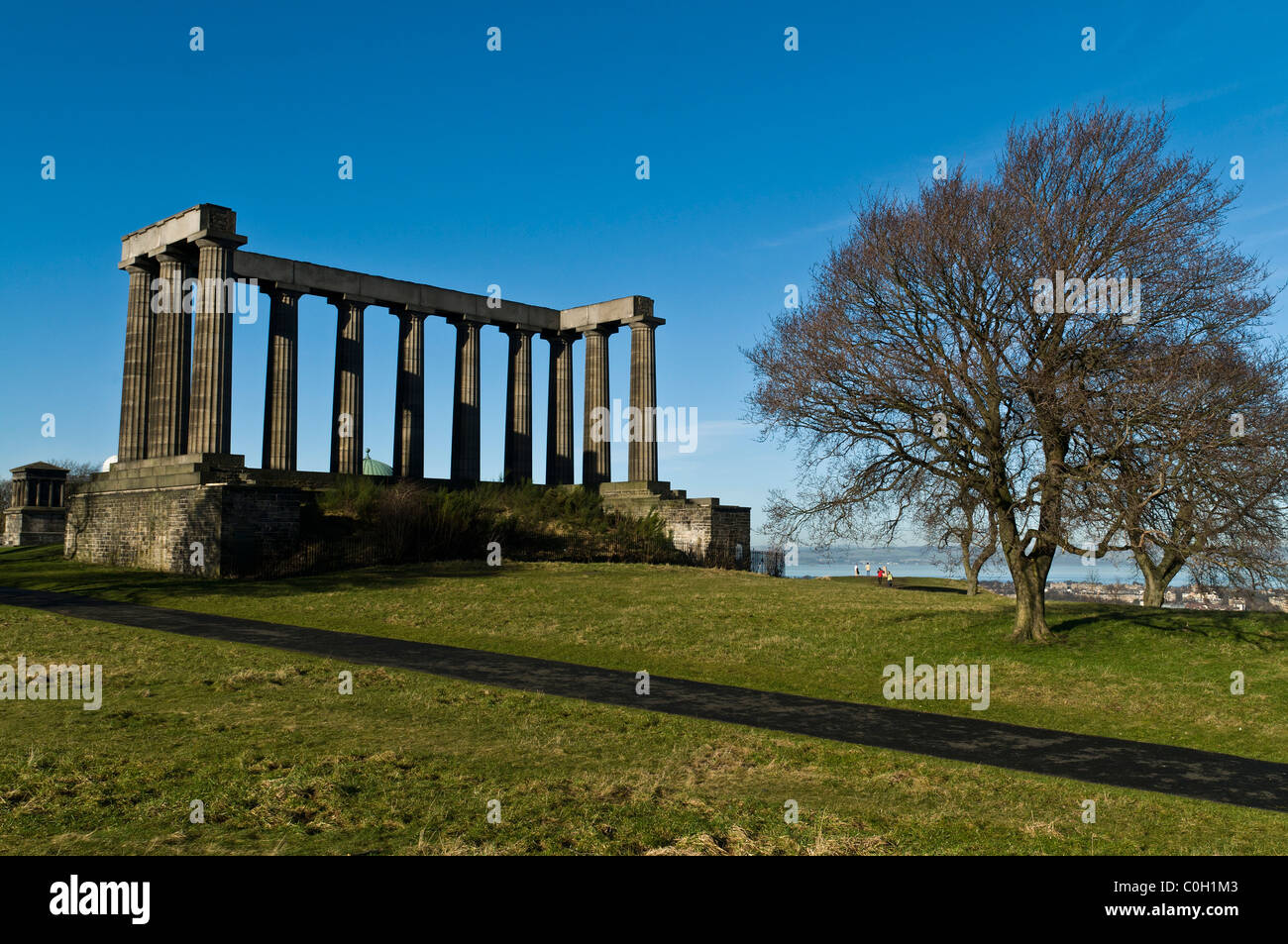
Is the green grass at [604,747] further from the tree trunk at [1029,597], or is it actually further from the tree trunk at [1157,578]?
the tree trunk at [1157,578]

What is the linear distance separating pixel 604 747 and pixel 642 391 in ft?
134

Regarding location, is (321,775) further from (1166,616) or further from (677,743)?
(1166,616)

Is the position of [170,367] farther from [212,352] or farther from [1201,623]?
[1201,623]

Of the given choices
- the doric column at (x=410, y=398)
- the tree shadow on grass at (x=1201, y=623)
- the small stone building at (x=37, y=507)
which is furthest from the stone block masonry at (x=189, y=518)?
the small stone building at (x=37, y=507)

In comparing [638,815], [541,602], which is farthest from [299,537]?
[638,815]

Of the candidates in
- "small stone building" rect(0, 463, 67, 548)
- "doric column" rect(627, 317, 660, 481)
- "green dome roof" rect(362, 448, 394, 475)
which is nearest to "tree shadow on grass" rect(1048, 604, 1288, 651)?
"doric column" rect(627, 317, 660, 481)

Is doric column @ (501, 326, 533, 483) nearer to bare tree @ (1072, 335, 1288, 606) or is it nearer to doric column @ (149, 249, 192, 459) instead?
doric column @ (149, 249, 192, 459)

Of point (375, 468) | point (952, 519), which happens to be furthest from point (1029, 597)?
point (375, 468)

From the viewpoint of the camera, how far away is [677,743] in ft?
36.7

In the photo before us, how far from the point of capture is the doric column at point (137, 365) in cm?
4212

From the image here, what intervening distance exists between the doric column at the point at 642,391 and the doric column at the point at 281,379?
671 inches

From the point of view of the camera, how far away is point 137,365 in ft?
139

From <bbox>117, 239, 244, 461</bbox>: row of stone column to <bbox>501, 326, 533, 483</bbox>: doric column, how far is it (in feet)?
57.6

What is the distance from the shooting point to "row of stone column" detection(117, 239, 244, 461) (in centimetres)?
3809
